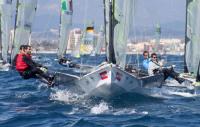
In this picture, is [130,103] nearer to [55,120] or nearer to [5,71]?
[55,120]

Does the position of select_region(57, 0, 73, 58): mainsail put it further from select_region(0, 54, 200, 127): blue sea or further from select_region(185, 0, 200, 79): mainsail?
select_region(0, 54, 200, 127): blue sea

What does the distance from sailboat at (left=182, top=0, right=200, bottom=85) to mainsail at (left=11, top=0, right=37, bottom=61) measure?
39.4 ft

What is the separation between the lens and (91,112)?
13695 mm

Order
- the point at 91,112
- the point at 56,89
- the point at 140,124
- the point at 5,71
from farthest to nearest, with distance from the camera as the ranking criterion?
the point at 5,71 → the point at 56,89 → the point at 91,112 → the point at 140,124

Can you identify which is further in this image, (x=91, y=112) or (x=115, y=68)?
(x=115, y=68)

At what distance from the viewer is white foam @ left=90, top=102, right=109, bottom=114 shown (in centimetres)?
1383

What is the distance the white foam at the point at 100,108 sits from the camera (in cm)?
1383

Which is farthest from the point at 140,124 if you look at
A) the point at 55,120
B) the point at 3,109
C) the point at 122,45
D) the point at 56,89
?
the point at 56,89

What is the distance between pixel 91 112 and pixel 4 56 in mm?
25366

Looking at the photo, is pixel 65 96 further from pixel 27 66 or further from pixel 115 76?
pixel 115 76

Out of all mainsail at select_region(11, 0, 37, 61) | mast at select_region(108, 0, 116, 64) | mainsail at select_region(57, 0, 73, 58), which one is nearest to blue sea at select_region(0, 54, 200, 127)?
mast at select_region(108, 0, 116, 64)

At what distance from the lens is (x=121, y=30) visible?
680 inches

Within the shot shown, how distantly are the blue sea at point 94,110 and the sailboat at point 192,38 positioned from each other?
349 cm

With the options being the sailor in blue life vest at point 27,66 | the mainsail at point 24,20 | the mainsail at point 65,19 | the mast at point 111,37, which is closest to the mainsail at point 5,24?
the mainsail at point 24,20
